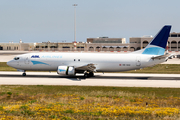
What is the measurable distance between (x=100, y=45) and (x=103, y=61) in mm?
93839

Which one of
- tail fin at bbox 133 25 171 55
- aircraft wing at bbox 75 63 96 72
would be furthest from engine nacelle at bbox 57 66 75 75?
tail fin at bbox 133 25 171 55

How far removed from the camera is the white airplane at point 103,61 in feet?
134

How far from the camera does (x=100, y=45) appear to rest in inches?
5315

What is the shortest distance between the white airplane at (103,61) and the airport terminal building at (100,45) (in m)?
79.2

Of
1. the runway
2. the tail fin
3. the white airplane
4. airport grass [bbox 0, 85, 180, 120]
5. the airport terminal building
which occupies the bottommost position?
airport grass [bbox 0, 85, 180, 120]

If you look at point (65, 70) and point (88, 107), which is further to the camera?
point (65, 70)

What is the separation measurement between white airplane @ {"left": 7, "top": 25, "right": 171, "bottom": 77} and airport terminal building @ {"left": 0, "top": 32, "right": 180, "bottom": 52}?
260ft

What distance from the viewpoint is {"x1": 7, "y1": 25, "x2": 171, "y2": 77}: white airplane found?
134ft

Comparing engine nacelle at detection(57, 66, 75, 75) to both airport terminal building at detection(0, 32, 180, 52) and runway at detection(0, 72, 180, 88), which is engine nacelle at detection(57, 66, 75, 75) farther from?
airport terminal building at detection(0, 32, 180, 52)

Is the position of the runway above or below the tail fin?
below

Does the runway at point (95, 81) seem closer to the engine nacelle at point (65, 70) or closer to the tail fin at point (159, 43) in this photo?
the engine nacelle at point (65, 70)

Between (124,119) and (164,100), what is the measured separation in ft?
26.0

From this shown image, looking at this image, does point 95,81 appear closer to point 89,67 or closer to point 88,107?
point 89,67

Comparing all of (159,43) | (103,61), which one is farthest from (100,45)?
(103,61)
